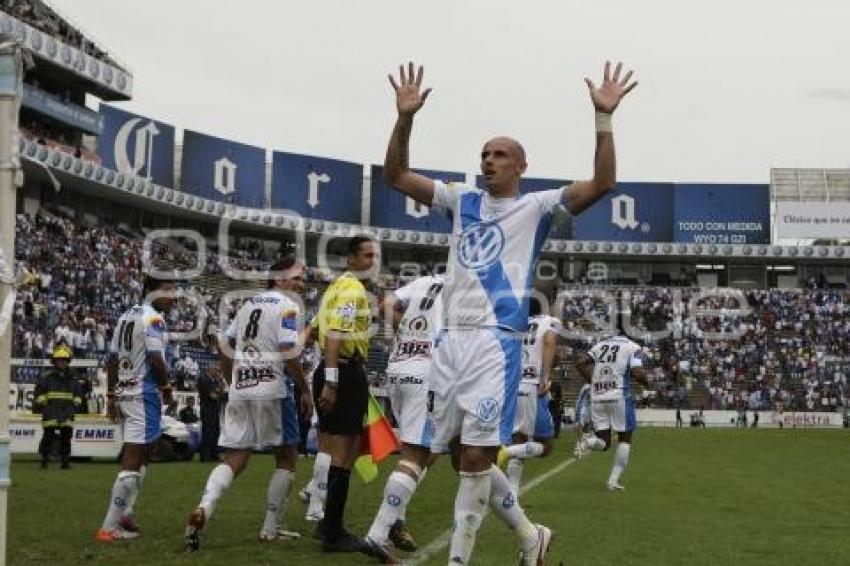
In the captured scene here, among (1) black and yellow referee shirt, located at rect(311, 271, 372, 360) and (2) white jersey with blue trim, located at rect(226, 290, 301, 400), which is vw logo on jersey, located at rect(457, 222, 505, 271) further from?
(2) white jersey with blue trim, located at rect(226, 290, 301, 400)

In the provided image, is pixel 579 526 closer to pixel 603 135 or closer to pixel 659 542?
pixel 659 542

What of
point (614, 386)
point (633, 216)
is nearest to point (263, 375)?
point (614, 386)

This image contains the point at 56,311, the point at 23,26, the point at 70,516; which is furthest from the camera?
the point at 23,26

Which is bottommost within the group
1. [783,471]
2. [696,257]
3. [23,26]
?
[783,471]

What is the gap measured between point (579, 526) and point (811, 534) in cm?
195

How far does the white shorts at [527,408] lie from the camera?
39.2 feet

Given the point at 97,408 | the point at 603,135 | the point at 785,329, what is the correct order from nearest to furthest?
the point at 603,135 < the point at 97,408 < the point at 785,329

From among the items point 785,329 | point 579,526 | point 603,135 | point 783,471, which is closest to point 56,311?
point 783,471

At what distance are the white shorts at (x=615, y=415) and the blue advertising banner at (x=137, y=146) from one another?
134 ft

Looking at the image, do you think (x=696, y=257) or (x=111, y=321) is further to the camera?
(x=696, y=257)

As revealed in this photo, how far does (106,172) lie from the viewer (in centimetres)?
4859

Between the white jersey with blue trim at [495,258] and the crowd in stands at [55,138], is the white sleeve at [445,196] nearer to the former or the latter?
the white jersey with blue trim at [495,258]

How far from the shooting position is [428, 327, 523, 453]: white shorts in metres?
5.82

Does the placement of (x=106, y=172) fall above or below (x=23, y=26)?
below
